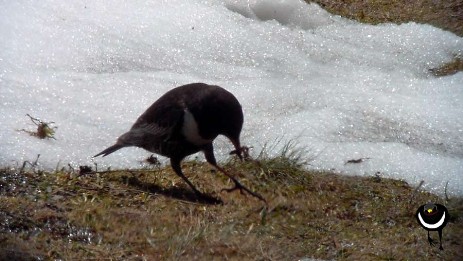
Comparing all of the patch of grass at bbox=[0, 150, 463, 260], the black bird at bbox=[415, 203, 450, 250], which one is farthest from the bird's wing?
the black bird at bbox=[415, 203, 450, 250]

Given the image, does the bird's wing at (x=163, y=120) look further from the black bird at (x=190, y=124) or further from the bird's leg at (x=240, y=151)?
the bird's leg at (x=240, y=151)

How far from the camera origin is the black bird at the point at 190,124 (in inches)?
182

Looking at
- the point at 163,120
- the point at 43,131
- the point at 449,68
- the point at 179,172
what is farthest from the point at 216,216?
the point at 449,68

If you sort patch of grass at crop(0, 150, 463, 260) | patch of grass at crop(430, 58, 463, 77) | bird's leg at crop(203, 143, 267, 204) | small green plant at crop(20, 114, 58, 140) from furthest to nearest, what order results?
patch of grass at crop(430, 58, 463, 77) < small green plant at crop(20, 114, 58, 140) < bird's leg at crop(203, 143, 267, 204) < patch of grass at crop(0, 150, 463, 260)

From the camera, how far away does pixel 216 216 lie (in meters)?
4.56

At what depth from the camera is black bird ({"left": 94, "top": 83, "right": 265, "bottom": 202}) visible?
463cm

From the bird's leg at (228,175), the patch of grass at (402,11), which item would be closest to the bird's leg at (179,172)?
the bird's leg at (228,175)

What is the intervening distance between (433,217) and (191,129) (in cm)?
149

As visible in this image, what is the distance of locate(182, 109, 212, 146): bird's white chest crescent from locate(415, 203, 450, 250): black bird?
1328 mm

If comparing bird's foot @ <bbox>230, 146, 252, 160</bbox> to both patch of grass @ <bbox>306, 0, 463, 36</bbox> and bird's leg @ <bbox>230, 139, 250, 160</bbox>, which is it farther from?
patch of grass @ <bbox>306, 0, 463, 36</bbox>

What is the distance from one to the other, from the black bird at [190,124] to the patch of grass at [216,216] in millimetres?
232

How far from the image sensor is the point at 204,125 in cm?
463

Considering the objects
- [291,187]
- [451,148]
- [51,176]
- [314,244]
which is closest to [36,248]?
[51,176]

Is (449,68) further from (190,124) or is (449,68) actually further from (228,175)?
(190,124)
